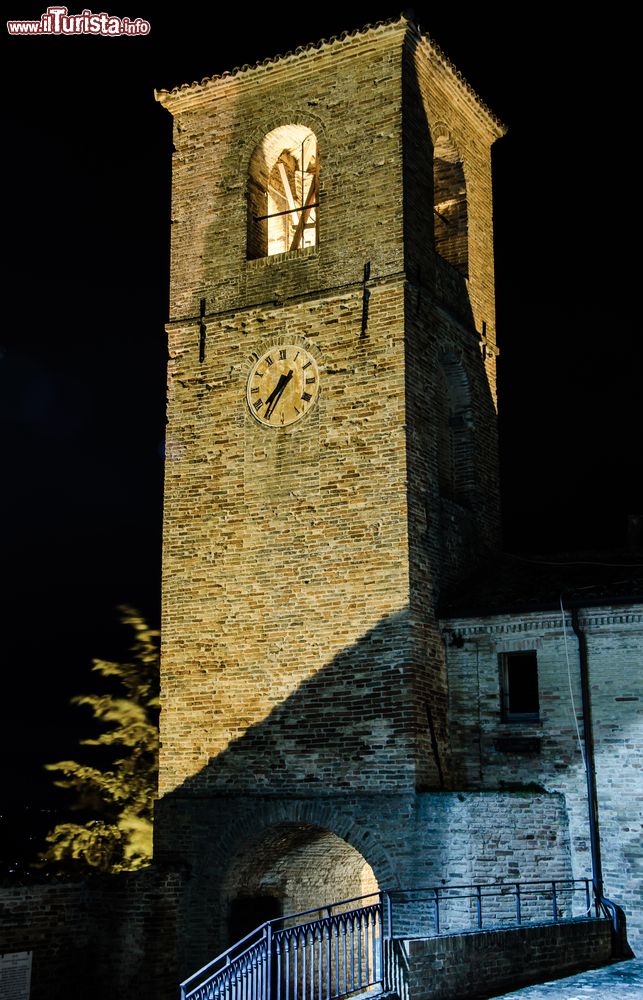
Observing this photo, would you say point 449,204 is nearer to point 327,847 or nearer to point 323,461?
point 323,461

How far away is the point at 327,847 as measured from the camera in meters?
19.9

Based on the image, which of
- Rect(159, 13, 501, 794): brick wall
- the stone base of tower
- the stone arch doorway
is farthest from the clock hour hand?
the stone arch doorway

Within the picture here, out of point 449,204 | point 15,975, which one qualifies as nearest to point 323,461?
point 449,204

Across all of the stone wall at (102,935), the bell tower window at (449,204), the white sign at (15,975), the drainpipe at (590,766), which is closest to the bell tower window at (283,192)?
the bell tower window at (449,204)

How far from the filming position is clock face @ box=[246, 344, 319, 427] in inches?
780

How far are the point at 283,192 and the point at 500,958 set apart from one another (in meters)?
14.5

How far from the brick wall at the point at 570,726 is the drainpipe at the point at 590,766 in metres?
0.07

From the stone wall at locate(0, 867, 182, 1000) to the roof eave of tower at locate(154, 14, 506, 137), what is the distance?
13.6 metres

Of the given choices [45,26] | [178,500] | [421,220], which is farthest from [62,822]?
[45,26]

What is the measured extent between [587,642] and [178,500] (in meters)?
7.14

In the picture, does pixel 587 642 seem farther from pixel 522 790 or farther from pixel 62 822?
pixel 62 822

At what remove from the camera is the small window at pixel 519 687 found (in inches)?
720

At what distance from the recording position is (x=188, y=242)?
71.6 feet

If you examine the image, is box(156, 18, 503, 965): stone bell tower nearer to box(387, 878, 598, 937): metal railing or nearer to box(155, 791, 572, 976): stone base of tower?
box(155, 791, 572, 976): stone base of tower
